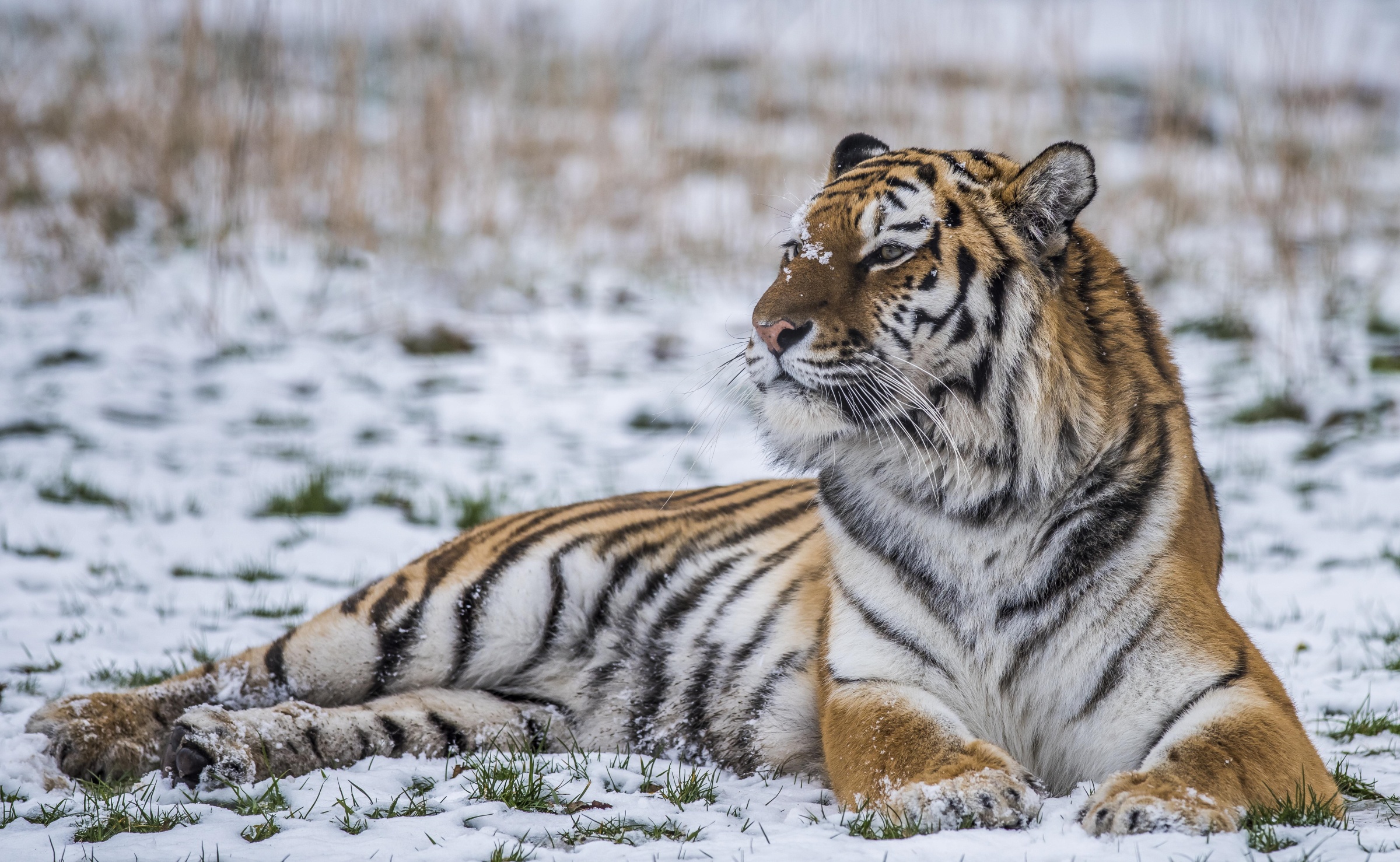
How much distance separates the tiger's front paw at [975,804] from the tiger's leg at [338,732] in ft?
3.83

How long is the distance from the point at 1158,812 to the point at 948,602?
592 millimetres

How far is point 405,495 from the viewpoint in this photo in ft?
18.1

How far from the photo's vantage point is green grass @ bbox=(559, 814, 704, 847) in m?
2.13

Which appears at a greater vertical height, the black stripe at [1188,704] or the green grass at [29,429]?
the black stripe at [1188,704]

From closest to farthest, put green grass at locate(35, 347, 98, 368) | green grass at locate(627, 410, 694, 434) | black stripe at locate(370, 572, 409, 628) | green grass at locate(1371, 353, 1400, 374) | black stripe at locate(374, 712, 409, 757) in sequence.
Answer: black stripe at locate(374, 712, 409, 757), black stripe at locate(370, 572, 409, 628), green grass at locate(1371, 353, 1400, 374), green grass at locate(627, 410, 694, 434), green grass at locate(35, 347, 98, 368)

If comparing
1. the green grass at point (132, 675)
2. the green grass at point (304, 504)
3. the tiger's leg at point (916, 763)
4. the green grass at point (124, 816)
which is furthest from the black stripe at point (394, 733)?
the green grass at point (304, 504)

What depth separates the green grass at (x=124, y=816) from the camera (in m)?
2.15

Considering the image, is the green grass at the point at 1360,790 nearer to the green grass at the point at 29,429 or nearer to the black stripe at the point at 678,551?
the black stripe at the point at 678,551

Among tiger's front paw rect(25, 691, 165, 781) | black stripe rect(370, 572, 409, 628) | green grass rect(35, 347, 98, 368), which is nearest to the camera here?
tiger's front paw rect(25, 691, 165, 781)

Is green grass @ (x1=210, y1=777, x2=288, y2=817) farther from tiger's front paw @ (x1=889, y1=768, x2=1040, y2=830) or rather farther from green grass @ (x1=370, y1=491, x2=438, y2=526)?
green grass @ (x1=370, y1=491, x2=438, y2=526)

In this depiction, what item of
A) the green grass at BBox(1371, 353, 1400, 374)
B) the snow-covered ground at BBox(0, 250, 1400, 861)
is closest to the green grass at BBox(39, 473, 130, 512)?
the snow-covered ground at BBox(0, 250, 1400, 861)

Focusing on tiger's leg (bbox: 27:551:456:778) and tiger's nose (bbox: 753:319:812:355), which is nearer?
tiger's nose (bbox: 753:319:812:355)

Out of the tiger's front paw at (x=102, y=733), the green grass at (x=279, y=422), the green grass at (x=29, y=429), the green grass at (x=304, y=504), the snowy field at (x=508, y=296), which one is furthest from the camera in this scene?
the green grass at (x=279, y=422)

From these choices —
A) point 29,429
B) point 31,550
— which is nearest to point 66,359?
point 29,429
